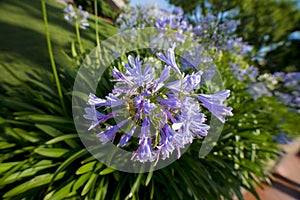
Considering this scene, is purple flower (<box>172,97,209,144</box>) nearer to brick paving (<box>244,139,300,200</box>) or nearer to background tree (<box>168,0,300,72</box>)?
brick paving (<box>244,139,300,200</box>)

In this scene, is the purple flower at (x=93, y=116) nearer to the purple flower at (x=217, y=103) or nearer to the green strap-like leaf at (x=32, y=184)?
the purple flower at (x=217, y=103)

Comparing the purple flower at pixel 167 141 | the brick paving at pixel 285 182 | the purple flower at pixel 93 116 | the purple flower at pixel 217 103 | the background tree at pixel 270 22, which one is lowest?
the brick paving at pixel 285 182

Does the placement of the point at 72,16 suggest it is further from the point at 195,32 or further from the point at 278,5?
the point at 278,5

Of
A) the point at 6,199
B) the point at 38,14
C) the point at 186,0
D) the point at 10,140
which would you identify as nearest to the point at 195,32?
the point at 10,140

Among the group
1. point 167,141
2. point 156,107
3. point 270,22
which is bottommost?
point 167,141

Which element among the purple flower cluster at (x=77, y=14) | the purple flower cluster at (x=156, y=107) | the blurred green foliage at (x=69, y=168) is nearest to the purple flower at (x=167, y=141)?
the purple flower cluster at (x=156, y=107)

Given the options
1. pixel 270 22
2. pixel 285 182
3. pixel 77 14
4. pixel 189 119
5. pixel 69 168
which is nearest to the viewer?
pixel 189 119

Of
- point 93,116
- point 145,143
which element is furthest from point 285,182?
point 93,116

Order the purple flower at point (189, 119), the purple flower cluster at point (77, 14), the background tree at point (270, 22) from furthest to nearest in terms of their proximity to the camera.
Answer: the background tree at point (270, 22)
the purple flower cluster at point (77, 14)
the purple flower at point (189, 119)

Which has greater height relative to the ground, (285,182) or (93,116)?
(93,116)

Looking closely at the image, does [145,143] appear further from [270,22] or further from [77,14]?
[270,22]

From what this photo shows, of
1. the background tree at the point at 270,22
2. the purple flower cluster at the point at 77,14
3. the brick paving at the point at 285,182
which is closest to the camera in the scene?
the purple flower cluster at the point at 77,14
